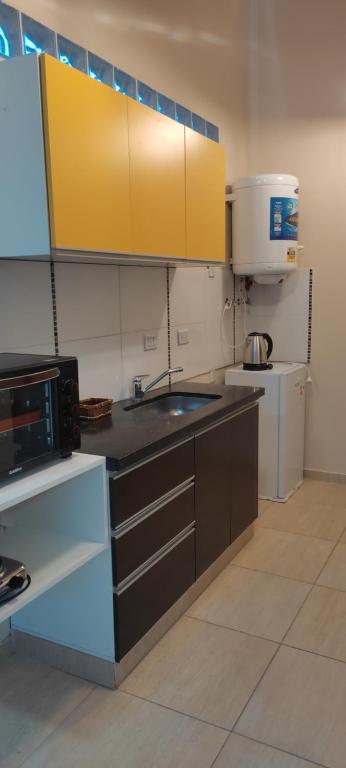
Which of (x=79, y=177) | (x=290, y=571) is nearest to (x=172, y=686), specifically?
(x=290, y=571)

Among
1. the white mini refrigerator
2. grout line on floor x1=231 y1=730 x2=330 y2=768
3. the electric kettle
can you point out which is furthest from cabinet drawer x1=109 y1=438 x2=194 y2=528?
the electric kettle

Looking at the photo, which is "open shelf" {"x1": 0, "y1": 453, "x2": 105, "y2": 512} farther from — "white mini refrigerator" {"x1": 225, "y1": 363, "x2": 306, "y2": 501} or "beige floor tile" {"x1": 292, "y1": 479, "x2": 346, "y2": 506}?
"beige floor tile" {"x1": 292, "y1": 479, "x2": 346, "y2": 506}

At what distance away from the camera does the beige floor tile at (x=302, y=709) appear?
5.57 ft

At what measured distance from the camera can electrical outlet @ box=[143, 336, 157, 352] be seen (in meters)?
2.85

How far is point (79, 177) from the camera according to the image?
1815mm

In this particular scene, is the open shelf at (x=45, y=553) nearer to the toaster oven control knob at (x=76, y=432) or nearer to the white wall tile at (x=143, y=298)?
the toaster oven control knob at (x=76, y=432)

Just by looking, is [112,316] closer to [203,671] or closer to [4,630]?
[4,630]

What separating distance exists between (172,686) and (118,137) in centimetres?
190

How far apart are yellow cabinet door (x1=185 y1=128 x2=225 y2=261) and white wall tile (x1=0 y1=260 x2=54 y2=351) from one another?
2.37 feet

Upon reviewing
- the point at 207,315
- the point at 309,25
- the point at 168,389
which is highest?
the point at 309,25

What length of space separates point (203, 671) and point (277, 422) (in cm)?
175

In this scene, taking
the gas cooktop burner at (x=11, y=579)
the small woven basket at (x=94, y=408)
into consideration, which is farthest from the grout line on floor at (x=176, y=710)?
the small woven basket at (x=94, y=408)

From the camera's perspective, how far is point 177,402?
2896mm

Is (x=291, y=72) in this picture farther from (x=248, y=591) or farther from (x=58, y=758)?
(x=58, y=758)
